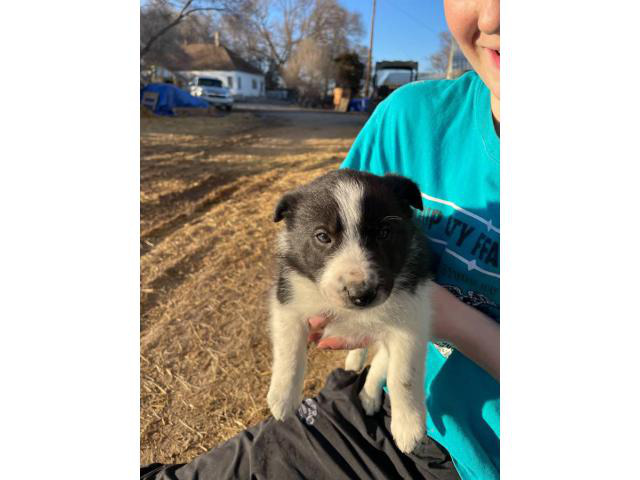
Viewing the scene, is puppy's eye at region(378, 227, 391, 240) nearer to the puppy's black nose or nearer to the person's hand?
the puppy's black nose

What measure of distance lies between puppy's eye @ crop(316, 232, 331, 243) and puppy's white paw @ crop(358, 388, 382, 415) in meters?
0.82

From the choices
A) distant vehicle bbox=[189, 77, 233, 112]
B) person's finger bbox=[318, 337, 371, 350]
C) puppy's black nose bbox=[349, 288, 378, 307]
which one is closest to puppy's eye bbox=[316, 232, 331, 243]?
puppy's black nose bbox=[349, 288, 378, 307]

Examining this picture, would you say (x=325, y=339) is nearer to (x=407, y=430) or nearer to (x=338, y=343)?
(x=338, y=343)

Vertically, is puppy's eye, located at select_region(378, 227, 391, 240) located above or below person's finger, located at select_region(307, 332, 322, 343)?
above

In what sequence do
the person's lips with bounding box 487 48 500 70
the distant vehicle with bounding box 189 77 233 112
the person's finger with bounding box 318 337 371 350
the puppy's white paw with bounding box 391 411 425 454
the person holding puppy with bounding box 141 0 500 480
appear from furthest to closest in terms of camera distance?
the distant vehicle with bounding box 189 77 233 112 < the person's finger with bounding box 318 337 371 350 < the puppy's white paw with bounding box 391 411 425 454 < the person holding puppy with bounding box 141 0 500 480 < the person's lips with bounding box 487 48 500 70

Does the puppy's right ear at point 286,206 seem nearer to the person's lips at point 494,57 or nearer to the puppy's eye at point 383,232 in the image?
the puppy's eye at point 383,232

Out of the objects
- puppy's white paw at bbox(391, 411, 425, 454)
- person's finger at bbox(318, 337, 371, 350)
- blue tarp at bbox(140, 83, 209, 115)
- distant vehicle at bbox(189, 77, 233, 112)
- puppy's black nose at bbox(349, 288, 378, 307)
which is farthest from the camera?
distant vehicle at bbox(189, 77, 233, 112)

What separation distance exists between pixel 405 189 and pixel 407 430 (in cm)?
97

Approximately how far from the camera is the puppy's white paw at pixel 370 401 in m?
1.88

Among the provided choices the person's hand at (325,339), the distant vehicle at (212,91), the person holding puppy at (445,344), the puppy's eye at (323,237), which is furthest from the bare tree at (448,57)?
the distant vehicle at (212,91)

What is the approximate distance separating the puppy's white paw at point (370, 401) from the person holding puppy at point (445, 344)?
31 mm

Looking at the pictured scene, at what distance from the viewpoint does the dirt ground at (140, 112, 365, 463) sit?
8.14 feet

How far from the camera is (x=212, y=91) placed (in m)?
24.1
